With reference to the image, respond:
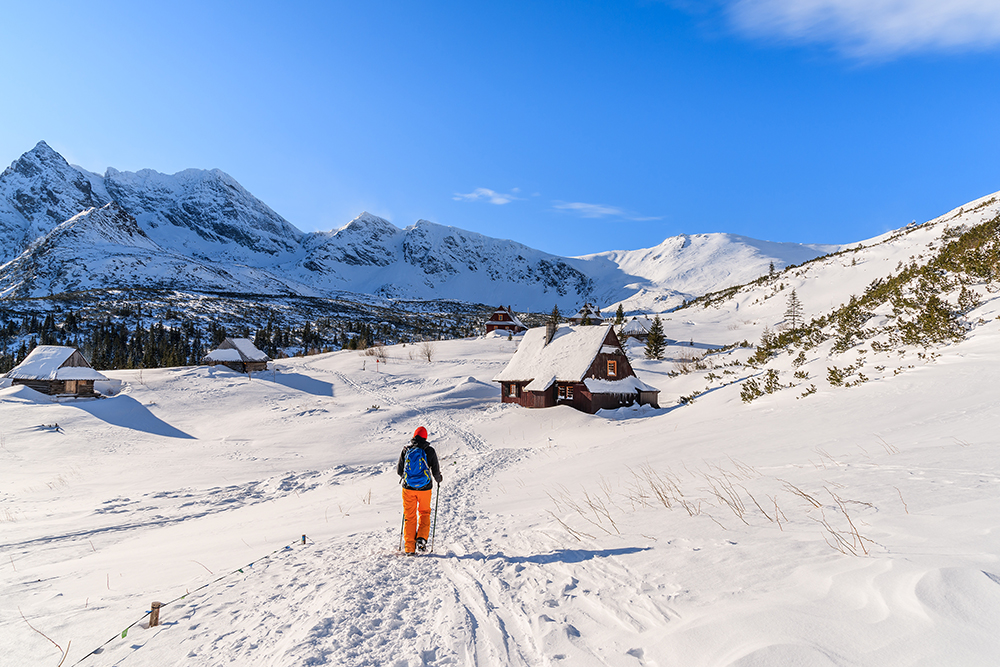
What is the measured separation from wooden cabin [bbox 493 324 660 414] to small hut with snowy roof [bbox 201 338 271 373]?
28122mm

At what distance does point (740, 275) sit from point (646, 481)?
600 ft

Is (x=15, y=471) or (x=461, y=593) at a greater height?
(x=461, y=593)

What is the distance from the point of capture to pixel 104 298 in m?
113

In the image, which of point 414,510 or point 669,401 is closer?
point 414,510

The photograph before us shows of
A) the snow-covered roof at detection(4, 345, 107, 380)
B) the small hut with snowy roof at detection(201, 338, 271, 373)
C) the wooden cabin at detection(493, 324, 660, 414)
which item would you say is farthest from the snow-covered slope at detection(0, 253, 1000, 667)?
the small hut with snowy roof at detection(201, 338, 271, 373)

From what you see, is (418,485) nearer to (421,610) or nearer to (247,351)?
(421,610)

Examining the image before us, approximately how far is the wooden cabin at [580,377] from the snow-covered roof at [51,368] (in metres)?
30.1

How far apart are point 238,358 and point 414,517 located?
44.4 meters

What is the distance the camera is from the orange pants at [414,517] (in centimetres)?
640

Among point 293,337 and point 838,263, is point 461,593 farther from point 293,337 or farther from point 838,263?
point 293,337

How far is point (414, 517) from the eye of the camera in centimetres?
661

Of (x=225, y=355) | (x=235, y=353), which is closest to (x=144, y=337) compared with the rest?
(x=225, y=355)

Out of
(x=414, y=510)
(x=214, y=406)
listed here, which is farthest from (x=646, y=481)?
(x=214, y=406)

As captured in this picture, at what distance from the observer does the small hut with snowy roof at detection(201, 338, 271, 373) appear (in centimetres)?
4375
